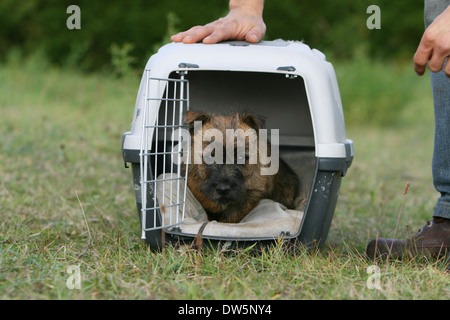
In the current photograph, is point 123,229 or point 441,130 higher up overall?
point 441,130

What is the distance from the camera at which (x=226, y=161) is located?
12.3ft

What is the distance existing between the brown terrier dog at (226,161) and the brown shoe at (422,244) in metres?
0.90

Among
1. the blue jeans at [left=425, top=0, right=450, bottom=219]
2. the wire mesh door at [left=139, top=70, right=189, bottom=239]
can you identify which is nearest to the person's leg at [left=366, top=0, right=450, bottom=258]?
the blue jeans at [left=425, top=0, right=450, bottom=219]

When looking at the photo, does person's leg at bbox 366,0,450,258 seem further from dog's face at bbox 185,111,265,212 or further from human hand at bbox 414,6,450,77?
dog's face at bbox 185,111,265,212

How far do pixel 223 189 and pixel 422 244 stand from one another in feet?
4.03

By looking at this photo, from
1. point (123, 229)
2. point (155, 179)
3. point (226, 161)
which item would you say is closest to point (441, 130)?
point (226, 161)

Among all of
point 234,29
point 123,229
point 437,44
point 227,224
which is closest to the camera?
point 437,44

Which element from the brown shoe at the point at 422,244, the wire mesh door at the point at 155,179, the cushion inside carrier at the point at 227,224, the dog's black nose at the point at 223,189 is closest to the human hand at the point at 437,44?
the brown shoe at the point at 422,244

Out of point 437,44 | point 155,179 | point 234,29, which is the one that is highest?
point 234,29

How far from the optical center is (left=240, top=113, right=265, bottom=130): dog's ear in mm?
3793

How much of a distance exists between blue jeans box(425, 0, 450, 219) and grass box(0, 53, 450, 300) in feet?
1.32

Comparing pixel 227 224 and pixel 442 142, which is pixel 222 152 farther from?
pixel 442 142
